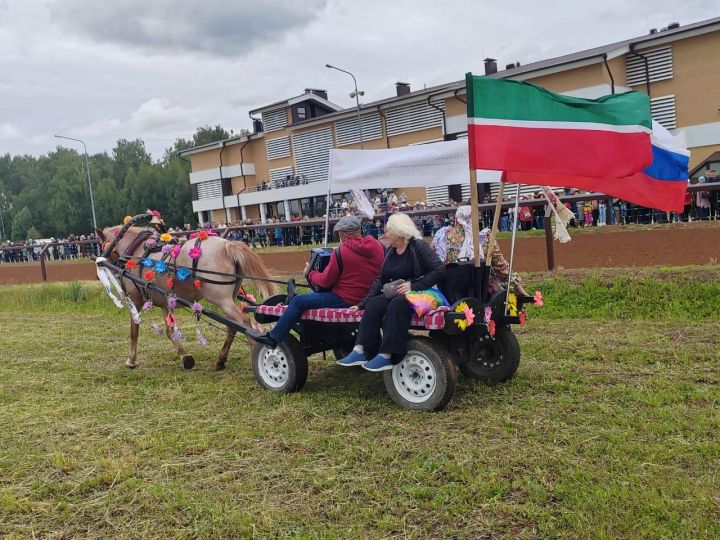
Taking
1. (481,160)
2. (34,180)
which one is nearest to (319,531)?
(481,160)

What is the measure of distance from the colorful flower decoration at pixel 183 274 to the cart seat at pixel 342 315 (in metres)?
1.47

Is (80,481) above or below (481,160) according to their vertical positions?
below

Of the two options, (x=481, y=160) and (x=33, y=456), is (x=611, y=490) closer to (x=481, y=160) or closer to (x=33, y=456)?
(x=481, y=160)

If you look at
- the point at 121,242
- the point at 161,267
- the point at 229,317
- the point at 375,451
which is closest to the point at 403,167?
the point at 229,317

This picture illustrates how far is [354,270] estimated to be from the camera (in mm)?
6406

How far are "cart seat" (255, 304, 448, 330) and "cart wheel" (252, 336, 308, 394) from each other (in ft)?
1.14

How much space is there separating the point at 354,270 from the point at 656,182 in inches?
119

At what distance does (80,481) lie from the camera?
4699 mm

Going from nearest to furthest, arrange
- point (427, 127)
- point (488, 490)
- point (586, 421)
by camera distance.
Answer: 1. point (488, 490)
2. point (586, 421)
3. point (427, 127)

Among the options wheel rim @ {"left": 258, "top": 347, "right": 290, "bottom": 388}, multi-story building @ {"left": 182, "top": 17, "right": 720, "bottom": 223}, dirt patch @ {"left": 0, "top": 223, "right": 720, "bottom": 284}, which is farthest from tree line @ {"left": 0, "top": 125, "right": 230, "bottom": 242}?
wheel rim @ {"left": 258, "top": 347, "right": 290, "bottom": 388}

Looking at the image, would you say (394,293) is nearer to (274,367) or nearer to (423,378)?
(423,378)

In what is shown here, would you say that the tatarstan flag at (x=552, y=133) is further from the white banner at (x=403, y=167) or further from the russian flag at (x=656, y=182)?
the white banner at (x=403, y=167)

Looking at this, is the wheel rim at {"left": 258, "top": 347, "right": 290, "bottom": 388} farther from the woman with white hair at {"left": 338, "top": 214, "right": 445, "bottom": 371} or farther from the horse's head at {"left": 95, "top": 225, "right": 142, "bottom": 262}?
Result: the horse's head at {"left": 95, "top": 225, "right": 142, "bottom": 262}

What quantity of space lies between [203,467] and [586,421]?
114 inches
